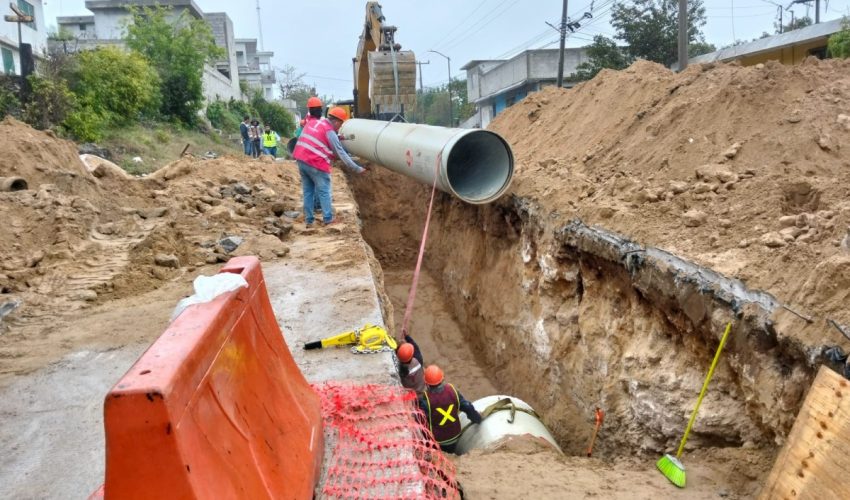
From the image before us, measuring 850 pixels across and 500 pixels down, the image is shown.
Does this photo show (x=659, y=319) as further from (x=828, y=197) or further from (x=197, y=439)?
(x=197, y=439)

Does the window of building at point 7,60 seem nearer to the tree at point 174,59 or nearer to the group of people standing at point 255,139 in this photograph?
the tree at point 174,59

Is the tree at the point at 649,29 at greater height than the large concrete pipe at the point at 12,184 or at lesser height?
greater

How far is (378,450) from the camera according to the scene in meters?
3.05

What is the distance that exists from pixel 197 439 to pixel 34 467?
1.63 metres

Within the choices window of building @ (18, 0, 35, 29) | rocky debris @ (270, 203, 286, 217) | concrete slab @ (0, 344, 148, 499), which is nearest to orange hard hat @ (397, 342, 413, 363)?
concrete slab @ (0, 344, 148, 499)

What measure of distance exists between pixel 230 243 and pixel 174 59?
21689mm

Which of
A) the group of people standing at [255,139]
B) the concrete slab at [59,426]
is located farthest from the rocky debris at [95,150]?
the concrete slab at [59,426]

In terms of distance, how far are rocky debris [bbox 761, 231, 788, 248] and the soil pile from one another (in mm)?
4651

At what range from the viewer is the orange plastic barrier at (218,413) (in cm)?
170

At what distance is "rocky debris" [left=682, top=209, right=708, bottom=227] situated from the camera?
193 inches

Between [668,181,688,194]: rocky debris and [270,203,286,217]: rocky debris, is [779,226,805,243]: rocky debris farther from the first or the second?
[270,203,286,217]: rocky debris

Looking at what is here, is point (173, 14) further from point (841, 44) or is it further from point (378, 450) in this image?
point (378, 450)

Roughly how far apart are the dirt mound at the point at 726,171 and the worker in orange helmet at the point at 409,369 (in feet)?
6.81

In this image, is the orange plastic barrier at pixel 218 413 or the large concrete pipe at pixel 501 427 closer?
the orange plastic barrier at pixel 218 413
